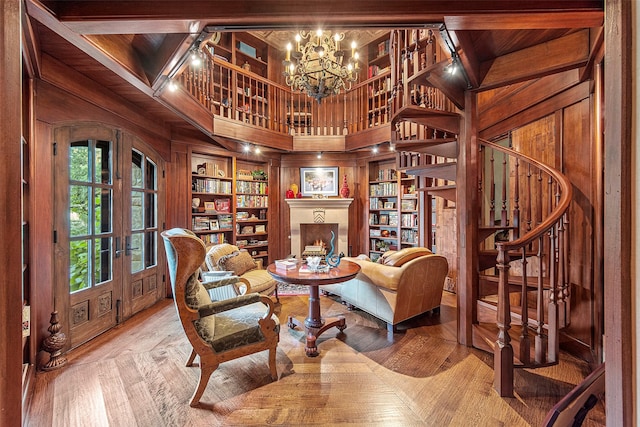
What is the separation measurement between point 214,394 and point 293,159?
4.62 meters

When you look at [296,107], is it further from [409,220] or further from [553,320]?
[553,320]

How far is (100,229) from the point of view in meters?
2.87

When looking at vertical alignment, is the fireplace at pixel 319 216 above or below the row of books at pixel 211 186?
below

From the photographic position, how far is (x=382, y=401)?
1.88m

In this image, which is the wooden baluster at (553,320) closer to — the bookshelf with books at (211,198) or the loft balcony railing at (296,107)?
the loft balcony railing at (296,107)

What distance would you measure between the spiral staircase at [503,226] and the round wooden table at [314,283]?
47.0 inches

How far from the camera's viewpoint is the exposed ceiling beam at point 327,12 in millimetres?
1364

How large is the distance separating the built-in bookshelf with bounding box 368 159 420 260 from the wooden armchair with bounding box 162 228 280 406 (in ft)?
11.8

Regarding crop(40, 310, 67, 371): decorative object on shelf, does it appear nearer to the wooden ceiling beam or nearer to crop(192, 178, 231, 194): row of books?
crop(192, 178, 231, 194): row of books

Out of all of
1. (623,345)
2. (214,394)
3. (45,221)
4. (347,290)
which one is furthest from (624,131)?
(45,221)

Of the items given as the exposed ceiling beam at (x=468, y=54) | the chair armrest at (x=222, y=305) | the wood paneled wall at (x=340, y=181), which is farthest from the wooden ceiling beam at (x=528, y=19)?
the wood paneled wall at (x=340, y=181)

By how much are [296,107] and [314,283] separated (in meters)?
4.39

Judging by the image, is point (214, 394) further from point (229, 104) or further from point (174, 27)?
point (229, 104)

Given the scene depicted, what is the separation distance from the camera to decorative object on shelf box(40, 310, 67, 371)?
225cm
